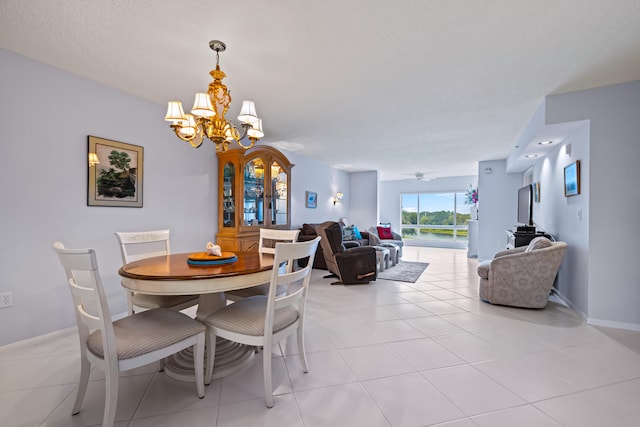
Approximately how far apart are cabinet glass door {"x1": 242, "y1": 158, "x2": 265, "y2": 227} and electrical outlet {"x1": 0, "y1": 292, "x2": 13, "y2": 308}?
2.35 m

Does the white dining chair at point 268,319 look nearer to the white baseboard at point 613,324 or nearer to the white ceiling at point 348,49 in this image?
the white ceiling at point 348,49

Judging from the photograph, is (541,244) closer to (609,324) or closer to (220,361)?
(609,324)

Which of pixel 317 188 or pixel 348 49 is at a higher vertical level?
pixel 348 49

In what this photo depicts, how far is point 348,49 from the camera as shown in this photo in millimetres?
2162

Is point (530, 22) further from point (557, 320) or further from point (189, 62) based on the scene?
point (557, 320)

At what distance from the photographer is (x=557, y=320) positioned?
2.94 m

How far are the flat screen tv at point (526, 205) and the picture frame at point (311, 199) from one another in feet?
13.9

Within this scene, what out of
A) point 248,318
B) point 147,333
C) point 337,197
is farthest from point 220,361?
point 337,197

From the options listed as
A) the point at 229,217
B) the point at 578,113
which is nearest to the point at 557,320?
the point at 578,113

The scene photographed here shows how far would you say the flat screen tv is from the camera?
16.3 ft

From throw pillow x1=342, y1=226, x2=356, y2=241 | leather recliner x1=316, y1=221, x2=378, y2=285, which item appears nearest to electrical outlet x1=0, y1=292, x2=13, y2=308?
leather recliner x1=316, y1=221, x2=378, y2=285

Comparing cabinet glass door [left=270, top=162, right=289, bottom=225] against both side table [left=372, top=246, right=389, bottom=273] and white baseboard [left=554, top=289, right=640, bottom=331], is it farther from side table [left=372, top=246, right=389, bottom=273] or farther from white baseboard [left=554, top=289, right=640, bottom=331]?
white baseboard [left=554, top=289, right=640, bottom=331]

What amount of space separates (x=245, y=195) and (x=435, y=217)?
24.8ft

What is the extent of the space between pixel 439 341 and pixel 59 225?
11.7 ft
